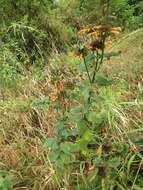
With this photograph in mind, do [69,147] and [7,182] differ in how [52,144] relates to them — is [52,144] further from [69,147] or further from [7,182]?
[7,182]

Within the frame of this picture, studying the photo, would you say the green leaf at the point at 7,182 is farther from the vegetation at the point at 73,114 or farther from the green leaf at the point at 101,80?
the green leaf at the point at 101,80

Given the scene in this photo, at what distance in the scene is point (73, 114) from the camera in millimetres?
2861

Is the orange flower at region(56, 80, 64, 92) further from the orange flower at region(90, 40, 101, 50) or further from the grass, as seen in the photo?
the orange flower at region(90, 40, 101, 50)

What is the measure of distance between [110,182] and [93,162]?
17 cm

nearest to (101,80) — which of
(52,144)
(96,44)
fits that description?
(96,44)

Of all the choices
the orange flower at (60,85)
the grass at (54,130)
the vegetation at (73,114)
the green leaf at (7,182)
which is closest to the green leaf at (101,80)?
the vegetation at (73,114)

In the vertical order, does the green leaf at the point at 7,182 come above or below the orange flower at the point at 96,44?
below

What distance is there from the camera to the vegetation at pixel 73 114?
9.32 feet

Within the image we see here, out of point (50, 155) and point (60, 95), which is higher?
point (60, 95)

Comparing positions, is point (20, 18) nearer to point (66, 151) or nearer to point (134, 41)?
point (134, 41)

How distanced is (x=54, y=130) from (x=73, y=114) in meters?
0.63

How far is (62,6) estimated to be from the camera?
24.6ft

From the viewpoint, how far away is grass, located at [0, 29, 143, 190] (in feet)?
10.0

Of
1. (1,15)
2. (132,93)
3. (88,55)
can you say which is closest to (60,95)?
(88,55)
